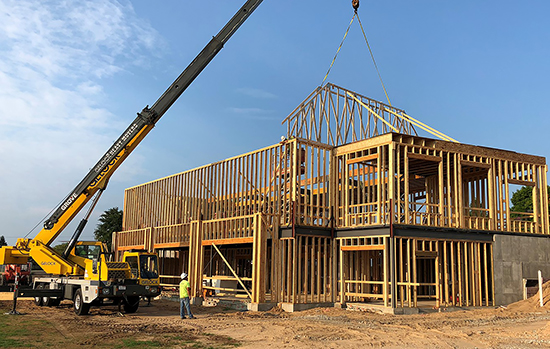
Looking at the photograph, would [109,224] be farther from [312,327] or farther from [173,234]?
[312,327]

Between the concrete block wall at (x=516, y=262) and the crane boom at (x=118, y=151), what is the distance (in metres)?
13.8

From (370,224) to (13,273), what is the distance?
15061mm

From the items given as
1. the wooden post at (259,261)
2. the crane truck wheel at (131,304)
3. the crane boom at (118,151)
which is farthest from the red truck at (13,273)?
the wooden post at (259,261)

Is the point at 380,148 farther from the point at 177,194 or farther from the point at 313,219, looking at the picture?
the point at 177,194

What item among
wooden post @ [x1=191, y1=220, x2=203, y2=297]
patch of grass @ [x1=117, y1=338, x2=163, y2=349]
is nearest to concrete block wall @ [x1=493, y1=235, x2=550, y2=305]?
wooden post @ [x1=191, y1=220, x2=203, y2=297]

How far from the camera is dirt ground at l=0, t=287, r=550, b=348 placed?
12203mm

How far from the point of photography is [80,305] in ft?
57.7

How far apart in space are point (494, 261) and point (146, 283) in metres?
13.8

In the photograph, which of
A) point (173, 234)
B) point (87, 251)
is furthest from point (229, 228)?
point (173, 234)

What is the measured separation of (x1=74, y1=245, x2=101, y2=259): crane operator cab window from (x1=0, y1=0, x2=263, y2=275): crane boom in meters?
0.49

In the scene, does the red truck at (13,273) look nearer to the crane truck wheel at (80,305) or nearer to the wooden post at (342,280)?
the crane truck wheel at (80,305)

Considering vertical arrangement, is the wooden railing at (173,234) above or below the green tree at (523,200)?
below

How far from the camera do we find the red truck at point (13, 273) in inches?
827

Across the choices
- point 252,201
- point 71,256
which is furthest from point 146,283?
point 252,201
